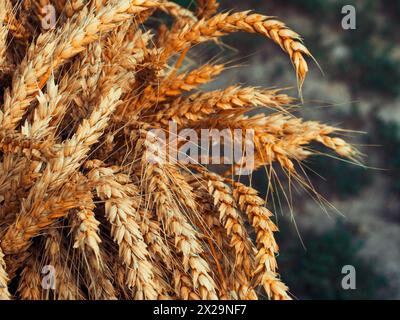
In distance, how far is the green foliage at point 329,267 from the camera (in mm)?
1651

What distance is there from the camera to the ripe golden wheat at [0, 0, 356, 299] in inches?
22.4

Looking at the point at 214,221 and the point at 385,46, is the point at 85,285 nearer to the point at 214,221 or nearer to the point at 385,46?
the point at 214,221

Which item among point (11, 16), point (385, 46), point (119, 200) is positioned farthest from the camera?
point (385, 46)

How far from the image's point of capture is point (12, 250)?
0.59 meters

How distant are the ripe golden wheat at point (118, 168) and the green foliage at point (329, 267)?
3.18ft

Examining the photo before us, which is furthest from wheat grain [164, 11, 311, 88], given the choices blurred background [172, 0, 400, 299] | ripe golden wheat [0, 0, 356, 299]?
blurred background [172, 0, 400, 299]

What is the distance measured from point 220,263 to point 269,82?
1.19 metres

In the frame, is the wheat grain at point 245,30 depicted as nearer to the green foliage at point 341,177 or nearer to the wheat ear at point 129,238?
the wheat ear at point 129,238

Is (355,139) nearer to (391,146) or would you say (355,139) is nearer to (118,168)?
(391,146)

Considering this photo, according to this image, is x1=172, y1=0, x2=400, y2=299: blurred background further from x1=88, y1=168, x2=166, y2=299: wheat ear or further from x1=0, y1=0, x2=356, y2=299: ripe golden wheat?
x1=88, y1=168, x2=166, y2=299: wheat ear

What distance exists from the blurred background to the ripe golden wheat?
1.00m

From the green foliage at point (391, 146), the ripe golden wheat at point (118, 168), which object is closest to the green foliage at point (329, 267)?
the green foliage at point (391, 146)

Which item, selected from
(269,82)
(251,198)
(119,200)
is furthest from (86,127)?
(269,82)

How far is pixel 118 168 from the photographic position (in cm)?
65
